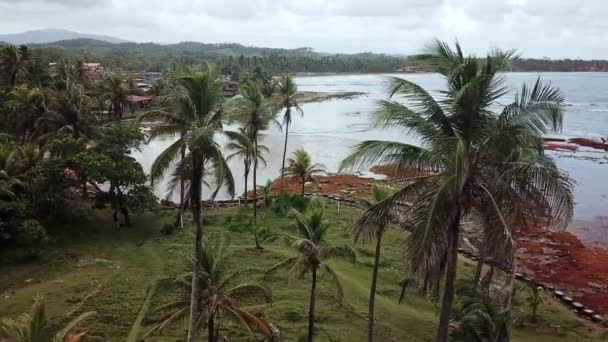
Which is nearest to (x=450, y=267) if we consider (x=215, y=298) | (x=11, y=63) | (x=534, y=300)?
(x=215, y=298)

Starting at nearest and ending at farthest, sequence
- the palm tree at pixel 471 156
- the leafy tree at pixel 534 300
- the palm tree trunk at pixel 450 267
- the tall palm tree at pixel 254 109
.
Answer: the palm tree at pixel 471 156 → the palm tree trunk at pixel 450 267 → the leafy tree at pixel 534 300 → the tall palm tree at pixel 254 109

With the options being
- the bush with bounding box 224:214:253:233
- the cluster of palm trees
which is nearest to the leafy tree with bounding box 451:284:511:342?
the cluster of palm trees

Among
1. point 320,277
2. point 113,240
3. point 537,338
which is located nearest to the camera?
point 537,338

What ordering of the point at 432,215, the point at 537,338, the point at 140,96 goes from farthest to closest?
the point at 140,96
the point at 537,338
the point at 432,215

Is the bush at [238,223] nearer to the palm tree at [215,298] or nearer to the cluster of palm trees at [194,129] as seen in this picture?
the palm tree at [215,298]

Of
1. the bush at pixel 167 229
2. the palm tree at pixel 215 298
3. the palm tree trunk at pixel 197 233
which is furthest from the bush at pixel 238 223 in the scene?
the palm tree trunk at pixel 197 233

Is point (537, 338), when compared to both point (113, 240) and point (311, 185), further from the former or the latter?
point (311, 185)

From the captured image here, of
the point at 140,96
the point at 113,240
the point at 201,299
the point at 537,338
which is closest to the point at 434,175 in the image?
the point at 201,299
